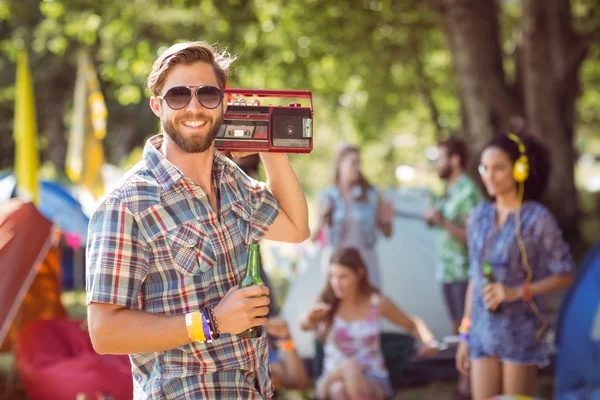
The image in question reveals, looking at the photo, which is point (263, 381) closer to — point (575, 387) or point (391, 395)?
point (391, 395)

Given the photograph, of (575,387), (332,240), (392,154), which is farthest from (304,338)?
(392,154)

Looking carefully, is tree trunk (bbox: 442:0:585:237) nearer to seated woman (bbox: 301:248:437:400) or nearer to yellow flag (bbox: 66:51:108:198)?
seated woman (bbox: 301:248:437:400)

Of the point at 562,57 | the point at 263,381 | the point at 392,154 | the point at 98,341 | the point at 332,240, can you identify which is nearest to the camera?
the point at 98,341

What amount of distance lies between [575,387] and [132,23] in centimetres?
728

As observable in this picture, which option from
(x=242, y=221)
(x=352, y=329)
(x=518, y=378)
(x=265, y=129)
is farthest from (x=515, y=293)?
(x=242, y=221)

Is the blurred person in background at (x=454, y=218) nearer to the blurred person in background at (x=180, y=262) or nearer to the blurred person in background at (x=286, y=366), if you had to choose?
the blurred person in background at (x=286, y=366)

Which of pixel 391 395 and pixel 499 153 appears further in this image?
pixel 391 395

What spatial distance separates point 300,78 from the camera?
1206cm

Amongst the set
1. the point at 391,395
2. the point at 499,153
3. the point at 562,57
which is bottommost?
the point at 391,395

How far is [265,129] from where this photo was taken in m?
2.54

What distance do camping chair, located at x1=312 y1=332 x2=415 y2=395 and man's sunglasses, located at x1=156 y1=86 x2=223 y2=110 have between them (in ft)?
12.3

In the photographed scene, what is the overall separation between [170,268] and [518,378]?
2.30 meters

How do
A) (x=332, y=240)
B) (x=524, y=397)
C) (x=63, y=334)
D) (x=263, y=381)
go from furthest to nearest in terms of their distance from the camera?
(x=332, y=240), (x=63, y=334), (x=524, y=397), (x=263, y=381)

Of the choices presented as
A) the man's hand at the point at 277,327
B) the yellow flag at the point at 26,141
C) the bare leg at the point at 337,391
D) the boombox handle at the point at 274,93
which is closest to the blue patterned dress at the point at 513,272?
the man's hand at the point at 277,327
